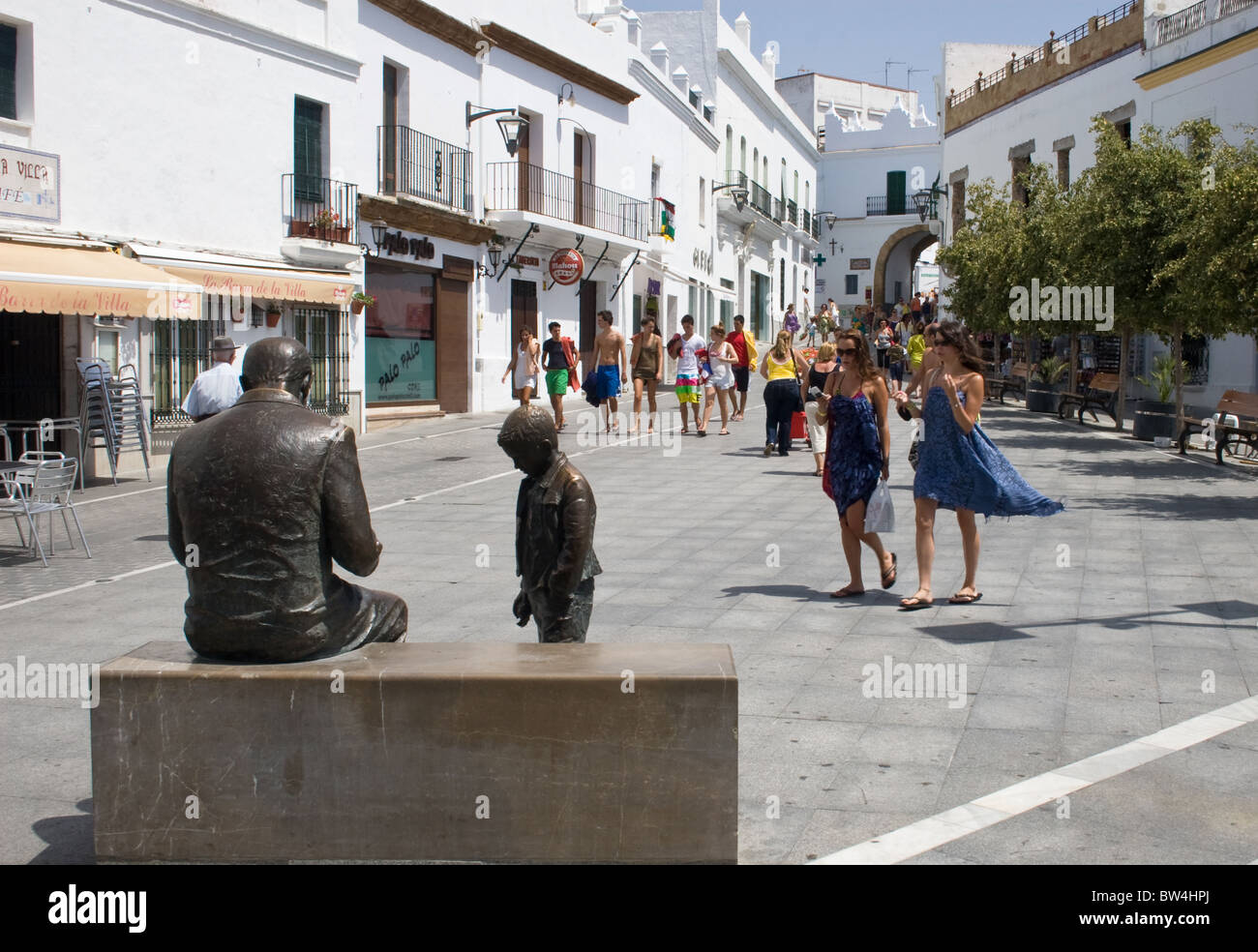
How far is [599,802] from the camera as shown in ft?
12.4

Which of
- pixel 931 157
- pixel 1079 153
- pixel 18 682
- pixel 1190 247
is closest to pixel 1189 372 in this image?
pixel 1079 153

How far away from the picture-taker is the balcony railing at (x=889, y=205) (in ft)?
186

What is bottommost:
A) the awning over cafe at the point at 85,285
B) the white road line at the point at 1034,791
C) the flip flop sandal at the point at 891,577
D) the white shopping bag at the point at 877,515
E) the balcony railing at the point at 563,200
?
the white road line at the point at 1034,791

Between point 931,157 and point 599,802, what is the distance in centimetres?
5640

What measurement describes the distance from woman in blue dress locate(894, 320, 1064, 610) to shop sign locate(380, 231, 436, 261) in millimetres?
14732

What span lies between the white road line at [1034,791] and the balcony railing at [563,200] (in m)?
20.4

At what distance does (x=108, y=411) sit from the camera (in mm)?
14289

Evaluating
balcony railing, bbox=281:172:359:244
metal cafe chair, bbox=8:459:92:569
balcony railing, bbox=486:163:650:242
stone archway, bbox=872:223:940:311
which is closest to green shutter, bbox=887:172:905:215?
stone archway, bbox=872:223:940:311

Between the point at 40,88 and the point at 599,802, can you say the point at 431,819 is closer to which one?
the point at 599,802

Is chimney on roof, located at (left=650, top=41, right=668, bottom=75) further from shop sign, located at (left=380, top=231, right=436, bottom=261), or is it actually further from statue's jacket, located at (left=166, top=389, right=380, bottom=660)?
statue's jacket, located at (left=166, top=389, right=380, bottom=660)

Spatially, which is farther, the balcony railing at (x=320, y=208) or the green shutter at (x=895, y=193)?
the green shutter at (x=895, y=193)

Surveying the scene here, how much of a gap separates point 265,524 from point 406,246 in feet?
59.9

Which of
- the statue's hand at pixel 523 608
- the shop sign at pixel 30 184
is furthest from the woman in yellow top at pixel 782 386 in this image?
the statue's hand at pixel 523 608

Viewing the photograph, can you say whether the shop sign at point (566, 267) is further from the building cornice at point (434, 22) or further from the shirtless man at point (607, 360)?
the shirtless man at point (607, 360)
